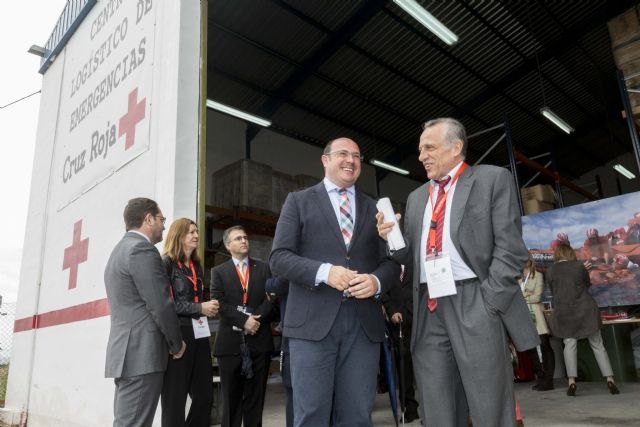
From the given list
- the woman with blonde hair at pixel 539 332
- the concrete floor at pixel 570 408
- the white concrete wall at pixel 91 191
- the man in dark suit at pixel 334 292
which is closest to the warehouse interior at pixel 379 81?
the woman with blonde hair at pixel 539 332

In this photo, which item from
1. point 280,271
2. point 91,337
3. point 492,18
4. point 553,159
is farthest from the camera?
point 553,159

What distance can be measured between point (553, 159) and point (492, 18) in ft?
22.0

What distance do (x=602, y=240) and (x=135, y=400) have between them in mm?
7233

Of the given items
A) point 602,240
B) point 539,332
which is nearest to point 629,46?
point 602,240

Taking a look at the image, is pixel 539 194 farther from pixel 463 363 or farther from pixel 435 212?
pixel 463 363

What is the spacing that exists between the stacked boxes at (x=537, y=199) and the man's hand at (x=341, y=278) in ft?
31.1

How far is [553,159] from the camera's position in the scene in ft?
51.4

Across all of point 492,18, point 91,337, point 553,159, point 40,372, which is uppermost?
point 492,18

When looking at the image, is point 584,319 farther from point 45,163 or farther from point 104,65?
point 45,163

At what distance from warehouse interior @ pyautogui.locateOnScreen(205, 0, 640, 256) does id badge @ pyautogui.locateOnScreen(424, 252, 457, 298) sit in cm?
713

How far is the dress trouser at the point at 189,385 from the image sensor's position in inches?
110

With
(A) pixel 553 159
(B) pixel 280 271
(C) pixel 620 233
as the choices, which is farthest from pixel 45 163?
(A) pixel 553 159

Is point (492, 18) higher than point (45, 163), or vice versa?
point (492, 18)

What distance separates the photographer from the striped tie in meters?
2.05
